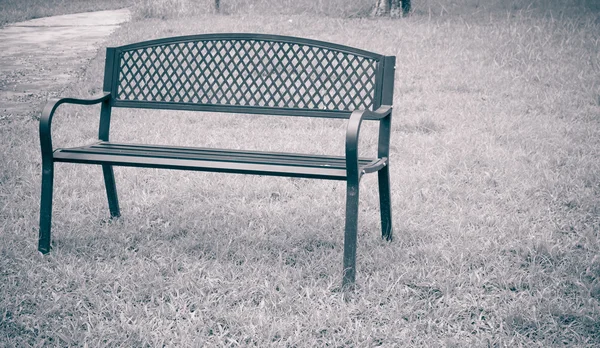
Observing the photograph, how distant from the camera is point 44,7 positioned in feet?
50.8

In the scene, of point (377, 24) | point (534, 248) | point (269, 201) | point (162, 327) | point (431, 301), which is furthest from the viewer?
point (377, 24)

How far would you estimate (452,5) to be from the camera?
38.1 ft

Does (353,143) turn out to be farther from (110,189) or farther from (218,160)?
(110,189)

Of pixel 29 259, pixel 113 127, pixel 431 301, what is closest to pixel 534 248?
pixel 431 301

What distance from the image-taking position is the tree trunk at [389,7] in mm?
10973

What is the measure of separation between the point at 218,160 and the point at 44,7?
15244 millimetres

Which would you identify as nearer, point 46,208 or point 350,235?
point 350,235

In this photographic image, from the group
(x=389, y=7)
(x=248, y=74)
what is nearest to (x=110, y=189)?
(x=248, y=74)

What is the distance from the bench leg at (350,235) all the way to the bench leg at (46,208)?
144 cm

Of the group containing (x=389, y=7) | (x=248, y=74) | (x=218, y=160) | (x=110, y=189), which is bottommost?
(x=110, y=189)

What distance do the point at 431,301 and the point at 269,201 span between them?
4.69ft

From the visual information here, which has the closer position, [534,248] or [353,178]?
[353,178]

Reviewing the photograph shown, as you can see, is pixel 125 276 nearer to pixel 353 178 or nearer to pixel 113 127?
pixel 353 178

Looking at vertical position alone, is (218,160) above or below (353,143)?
below
